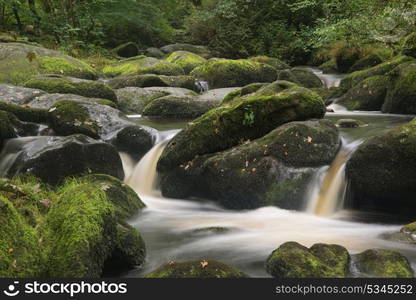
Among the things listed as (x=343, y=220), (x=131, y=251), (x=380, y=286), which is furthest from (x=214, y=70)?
(x=380, y=286)

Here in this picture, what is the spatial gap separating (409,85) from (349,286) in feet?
25.6

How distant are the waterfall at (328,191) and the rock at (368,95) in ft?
16.1

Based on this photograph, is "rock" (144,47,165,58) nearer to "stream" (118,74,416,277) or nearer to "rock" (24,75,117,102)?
"rock" (24,75,117,102)

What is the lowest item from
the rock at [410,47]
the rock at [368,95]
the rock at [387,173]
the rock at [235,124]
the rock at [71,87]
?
the rock at [387,173]

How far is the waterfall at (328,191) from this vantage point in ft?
23.3

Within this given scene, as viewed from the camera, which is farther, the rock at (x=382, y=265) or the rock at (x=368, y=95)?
the rock at (x=368, y=95)

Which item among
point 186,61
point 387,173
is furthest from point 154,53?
point 387,173

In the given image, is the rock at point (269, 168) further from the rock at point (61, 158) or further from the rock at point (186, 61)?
the rock at point (186, 61)

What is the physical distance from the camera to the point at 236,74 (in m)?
16.0

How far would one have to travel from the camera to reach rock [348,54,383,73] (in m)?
16.5

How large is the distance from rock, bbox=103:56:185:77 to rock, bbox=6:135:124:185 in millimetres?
9105

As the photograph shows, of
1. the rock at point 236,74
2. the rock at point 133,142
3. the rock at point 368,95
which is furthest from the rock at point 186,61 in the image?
the rock at point 133,142

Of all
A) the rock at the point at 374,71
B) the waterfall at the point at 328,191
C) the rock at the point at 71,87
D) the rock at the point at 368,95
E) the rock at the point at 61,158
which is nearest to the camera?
the waterfall at the point at 328,191

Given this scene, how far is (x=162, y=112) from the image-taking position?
12578 millimetres
